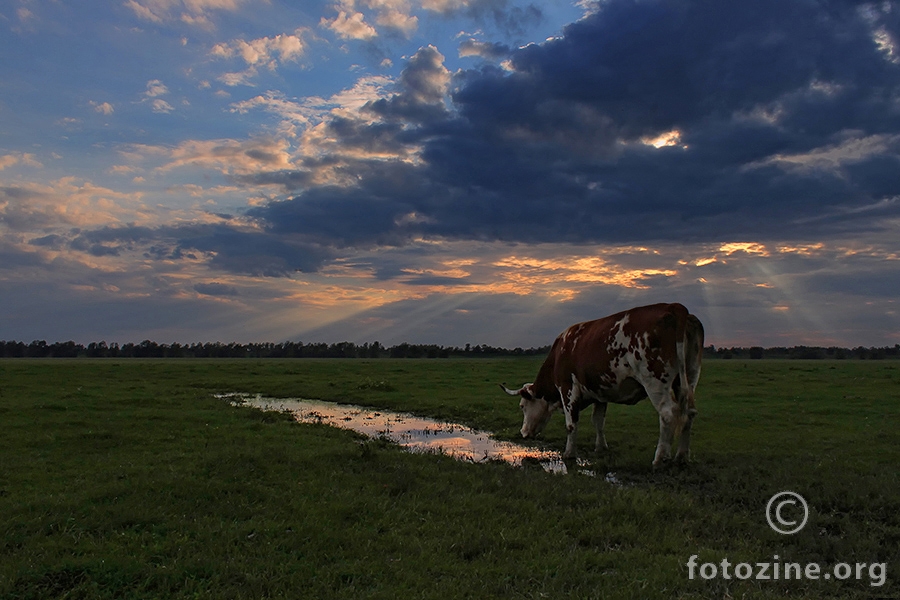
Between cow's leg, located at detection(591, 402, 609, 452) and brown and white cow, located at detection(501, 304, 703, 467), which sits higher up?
brown and white cow, located at detection(501, 304, 703, 467)

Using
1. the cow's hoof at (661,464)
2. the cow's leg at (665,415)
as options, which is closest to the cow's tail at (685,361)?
the cow's leg at (665,415)

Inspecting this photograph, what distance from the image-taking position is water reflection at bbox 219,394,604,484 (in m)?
12.0

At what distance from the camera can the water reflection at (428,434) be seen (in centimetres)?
1202

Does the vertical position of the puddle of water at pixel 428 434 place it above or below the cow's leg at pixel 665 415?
below

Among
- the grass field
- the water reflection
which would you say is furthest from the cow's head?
the grass field

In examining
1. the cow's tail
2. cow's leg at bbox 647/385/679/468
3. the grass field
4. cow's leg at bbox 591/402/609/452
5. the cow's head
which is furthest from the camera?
the cow's head

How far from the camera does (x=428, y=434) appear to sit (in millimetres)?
15898

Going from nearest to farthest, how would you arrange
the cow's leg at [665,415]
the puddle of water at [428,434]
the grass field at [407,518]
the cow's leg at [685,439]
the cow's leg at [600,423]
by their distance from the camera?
1. the grass field at [407,518]
2. the cow's leg at [665,415]
3. the cow's leg at [685,439]
4. the puddle of water at [428,434]
5. the cow's leg at [600,423]

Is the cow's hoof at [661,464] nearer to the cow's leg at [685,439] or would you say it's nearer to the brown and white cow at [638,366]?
the brown and white cow at [638,366]

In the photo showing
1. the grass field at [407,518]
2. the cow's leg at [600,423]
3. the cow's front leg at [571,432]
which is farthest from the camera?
the cow's leg at [600,423]

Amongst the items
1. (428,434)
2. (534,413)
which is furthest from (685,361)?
(428,434)

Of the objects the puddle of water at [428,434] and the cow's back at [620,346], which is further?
the puddle of water at [428,434]

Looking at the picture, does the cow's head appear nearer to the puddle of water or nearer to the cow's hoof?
the puddle of water

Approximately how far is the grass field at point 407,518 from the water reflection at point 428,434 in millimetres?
1036
